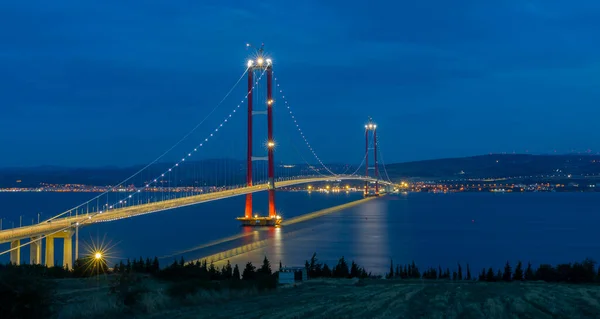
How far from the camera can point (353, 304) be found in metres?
7.88

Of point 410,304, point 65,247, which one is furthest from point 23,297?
point 65,247

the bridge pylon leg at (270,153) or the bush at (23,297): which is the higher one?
the bridge pylon leg at (270,153)

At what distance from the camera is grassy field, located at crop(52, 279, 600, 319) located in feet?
23.5

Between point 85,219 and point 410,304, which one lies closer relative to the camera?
point 410,304

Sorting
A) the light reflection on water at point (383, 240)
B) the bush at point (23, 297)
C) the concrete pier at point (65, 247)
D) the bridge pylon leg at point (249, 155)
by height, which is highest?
the bridge pylon leg at point (249, 155)

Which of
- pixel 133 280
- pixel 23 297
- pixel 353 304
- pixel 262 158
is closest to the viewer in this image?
pixel 23 297

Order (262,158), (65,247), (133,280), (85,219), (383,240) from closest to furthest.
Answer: (133,280) → (65,247) → (85,219) → (383,240) → (262,158)

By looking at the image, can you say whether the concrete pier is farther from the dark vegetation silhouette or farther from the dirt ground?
the dirt ground

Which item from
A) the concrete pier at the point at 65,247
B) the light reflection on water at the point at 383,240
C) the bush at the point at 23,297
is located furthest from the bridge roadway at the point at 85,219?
the bush at the point at 23,297

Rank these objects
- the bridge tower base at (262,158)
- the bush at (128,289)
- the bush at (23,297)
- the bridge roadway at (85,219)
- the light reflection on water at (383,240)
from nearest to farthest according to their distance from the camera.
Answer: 1. the bush at (23,297)
2. the bush at (128,289)
3. the bridge roadway at (85,219)
4. the light reflection on water at (383,240)
5. the bridge tower base at (262,158)

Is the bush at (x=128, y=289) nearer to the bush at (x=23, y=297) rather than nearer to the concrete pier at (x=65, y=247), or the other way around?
the bush at (x=23, y=297)

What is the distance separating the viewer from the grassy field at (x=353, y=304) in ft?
23.5

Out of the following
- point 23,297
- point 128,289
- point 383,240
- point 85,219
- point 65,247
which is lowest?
point 383,240

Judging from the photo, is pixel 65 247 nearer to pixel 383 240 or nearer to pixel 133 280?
pixel 133 280
